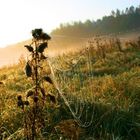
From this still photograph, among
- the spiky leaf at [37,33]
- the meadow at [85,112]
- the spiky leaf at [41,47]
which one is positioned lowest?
the meadow at [85,112]

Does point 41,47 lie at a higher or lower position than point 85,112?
higher

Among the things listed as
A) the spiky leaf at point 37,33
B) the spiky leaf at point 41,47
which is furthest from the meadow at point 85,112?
the spiky leaf at point 37,33

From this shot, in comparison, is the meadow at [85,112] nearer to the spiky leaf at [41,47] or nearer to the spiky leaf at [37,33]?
the spiky leaf at [41,47]

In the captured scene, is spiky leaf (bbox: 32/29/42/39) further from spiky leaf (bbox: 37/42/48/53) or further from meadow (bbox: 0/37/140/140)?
meadow (bbox: 0/37/140/140)

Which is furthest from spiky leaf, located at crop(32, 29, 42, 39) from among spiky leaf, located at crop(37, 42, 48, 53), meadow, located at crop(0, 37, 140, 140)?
meadow, located at crop(0, 37, 140, 140)

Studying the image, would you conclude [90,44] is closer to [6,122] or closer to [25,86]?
[25,86]

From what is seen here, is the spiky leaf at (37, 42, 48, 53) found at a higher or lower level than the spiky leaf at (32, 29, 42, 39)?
lower

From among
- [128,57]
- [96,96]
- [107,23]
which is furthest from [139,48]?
[107,23]

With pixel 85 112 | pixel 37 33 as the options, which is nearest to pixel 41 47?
pixel 37 33

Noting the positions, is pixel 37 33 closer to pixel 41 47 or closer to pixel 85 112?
pixel 41 47

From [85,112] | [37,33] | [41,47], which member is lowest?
[85,112]

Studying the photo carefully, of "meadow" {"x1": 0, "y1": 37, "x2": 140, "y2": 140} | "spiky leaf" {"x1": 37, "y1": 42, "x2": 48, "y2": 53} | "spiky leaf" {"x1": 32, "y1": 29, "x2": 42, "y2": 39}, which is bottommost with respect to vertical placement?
"meadow" {"x1": 0, "y1": 37, "x2": 140, "y2": 140}

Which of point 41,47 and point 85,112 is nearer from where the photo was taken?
point 41,47

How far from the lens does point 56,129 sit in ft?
20.4
